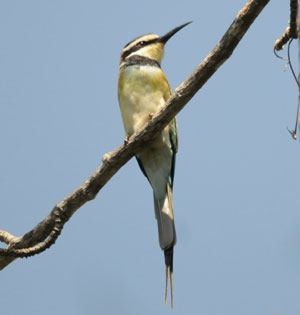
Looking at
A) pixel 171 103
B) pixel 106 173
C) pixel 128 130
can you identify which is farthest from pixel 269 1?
pixel 128 130

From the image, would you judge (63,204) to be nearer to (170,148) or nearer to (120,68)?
(170,148)

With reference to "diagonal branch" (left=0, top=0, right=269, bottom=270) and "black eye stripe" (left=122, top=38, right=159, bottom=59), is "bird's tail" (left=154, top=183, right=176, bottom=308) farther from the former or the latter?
"black eye stripe" (left=122, top=38, right=159, bottom=59)

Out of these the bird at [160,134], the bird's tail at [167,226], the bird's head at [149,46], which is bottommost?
the bird's tail at [167,226]

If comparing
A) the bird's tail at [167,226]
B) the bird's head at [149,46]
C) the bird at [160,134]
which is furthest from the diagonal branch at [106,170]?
the bird's head at [149,46]

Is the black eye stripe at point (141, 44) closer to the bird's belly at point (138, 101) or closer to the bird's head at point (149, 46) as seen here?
the bird's head at point (149, 46)

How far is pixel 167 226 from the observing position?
4273 mm

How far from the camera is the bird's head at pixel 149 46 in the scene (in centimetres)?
484

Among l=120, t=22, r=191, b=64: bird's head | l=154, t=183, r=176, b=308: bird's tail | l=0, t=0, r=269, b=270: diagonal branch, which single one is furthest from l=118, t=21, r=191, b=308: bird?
l=0, t=0, r=269, b=270: diagonal branch

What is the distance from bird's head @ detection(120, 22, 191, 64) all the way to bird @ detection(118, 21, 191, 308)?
0.88 feet

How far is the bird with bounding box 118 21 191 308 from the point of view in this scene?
426cm

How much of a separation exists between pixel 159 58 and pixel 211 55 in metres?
1.78

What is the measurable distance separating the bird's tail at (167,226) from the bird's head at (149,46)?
3.87 feet

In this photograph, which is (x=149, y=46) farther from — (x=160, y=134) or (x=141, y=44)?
(x=160, y=134)

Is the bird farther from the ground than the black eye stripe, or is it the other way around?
the black eye stripe
